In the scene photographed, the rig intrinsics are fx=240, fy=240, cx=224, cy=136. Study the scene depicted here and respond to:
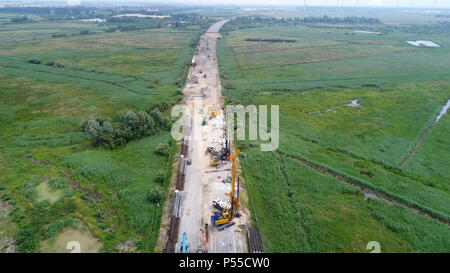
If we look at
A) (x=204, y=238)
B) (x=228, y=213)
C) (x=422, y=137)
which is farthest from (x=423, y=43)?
(x=204, y=238)

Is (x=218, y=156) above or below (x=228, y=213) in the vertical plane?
above

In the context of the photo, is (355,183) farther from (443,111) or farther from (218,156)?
(443,111)

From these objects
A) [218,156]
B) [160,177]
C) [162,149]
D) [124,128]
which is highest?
[124,128]

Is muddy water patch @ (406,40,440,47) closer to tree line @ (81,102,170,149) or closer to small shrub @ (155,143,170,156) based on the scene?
tree line @ (81,102,170,149)

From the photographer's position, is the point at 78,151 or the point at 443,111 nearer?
the point at 78,151

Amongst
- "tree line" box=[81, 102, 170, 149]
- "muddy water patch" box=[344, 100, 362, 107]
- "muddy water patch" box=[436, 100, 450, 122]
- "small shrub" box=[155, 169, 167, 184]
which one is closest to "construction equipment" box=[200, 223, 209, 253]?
"small shrub" box=[155, 169, 167, 184]

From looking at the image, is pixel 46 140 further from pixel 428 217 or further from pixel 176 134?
pixel 428 217

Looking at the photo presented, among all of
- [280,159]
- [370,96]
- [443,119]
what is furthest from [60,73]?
[443,119]
